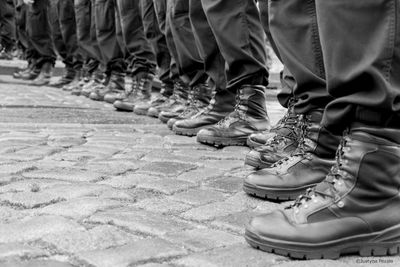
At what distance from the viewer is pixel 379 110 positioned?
1333 mm

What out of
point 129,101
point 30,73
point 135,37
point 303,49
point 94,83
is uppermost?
point 303,49

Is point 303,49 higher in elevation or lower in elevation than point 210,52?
higher

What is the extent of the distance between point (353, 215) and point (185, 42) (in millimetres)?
2337

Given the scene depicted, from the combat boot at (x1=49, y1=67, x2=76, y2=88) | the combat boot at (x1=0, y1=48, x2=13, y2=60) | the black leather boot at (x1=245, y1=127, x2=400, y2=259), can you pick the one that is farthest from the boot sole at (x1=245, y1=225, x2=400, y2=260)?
the combat boot at (x1=0, y1=48, x2=13, y2=60)

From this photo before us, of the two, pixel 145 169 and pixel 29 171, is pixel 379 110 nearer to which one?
pixel 145 169

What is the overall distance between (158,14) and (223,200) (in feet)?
8.25

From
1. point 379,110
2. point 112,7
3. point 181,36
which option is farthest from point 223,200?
point 112,7

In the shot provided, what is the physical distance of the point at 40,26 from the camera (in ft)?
25.6

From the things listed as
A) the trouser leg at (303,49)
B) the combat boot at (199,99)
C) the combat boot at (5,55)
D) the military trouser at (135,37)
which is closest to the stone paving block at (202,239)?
the trouser leg at (303,49)

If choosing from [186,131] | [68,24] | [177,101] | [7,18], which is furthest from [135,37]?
[7,18]

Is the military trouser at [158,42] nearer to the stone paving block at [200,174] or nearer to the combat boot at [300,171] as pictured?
the stone paving block at [200,174]

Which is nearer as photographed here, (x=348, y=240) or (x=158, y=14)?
(x=348, y=240)

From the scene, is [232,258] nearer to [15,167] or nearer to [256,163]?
[256,163]

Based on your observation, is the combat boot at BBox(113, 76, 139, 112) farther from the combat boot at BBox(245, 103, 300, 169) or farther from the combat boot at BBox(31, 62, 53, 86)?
the combat boot at BBox(31, 62, 53, 86)
